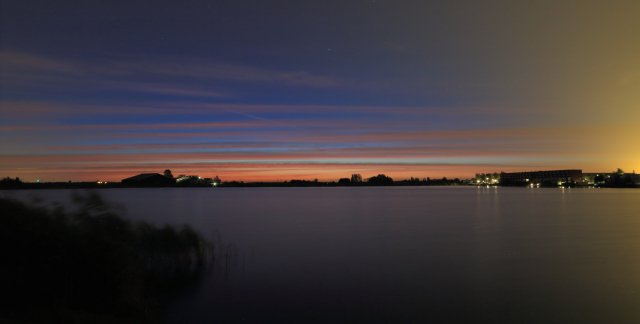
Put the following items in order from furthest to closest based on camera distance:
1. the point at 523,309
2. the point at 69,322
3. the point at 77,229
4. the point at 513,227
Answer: the point at 513,227 → the point at 523,309 → the point at 77,229 → the point at 69,322

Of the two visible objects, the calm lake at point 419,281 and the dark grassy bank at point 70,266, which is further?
the calm lake at point 419,281

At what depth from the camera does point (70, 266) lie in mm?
7730

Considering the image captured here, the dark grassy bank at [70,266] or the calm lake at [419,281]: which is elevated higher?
the dark grassy bank at [70,266]

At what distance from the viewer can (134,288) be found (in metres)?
7.98

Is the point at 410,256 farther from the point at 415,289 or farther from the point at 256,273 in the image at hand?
the point at 256,273

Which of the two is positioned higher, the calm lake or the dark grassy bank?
the dark grassy bank

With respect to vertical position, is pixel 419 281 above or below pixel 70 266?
below

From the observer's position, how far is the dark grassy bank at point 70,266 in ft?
23.2

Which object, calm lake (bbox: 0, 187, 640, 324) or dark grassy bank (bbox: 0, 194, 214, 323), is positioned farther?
calm lake (bbox: 0, 187, 640, 324)

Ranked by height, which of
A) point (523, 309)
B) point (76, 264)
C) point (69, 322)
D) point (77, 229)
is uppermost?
point (77, 229)

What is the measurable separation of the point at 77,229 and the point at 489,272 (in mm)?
12769

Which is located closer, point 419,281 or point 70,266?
point 70,266

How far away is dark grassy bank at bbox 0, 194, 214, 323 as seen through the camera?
7.09 metres

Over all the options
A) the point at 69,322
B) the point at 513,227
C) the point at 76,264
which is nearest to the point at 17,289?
the point at 76,264
